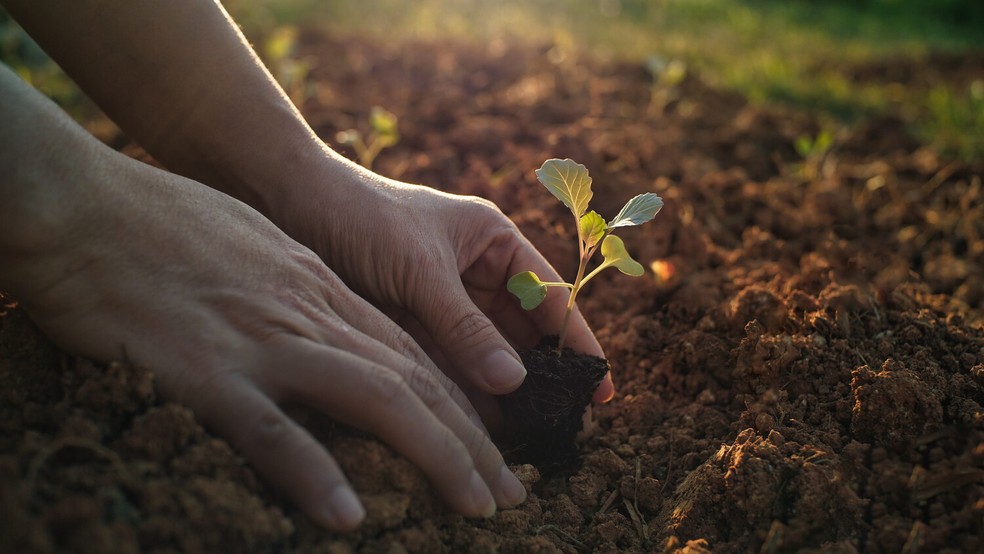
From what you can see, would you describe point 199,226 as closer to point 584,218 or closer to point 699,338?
point 584,218

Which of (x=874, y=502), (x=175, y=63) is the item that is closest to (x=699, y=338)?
(x=874, y=502)

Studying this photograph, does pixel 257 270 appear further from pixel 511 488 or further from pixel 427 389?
pixel 511 488

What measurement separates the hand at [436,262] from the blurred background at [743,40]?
2287 mm

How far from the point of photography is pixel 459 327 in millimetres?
1809

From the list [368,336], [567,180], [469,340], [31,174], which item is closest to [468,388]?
[469,340]

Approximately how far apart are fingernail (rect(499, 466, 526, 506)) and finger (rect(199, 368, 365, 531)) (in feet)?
1.19

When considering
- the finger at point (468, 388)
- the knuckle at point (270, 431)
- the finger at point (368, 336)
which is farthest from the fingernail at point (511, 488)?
the knuckle at point (270, 431)

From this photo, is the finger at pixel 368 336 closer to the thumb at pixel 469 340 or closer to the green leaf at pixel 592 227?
the thumb at pixel 469 340

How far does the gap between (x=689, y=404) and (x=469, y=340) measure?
74 cm

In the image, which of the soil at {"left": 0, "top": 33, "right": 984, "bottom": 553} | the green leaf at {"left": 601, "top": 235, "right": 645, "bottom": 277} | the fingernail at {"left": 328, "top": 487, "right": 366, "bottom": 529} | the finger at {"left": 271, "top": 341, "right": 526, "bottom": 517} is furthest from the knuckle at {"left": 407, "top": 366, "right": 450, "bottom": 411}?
the green leaf at {"left": 601, "top": 235, "right": 645, "bottom": 277}

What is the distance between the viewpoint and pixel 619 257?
73.2 inches

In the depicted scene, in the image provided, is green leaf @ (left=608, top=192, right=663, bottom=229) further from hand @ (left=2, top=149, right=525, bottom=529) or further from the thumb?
hand @ (left=2, top=149, right=525, bottom=529)

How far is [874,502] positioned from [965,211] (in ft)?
7.81

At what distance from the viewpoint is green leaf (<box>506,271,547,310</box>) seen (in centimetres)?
182
